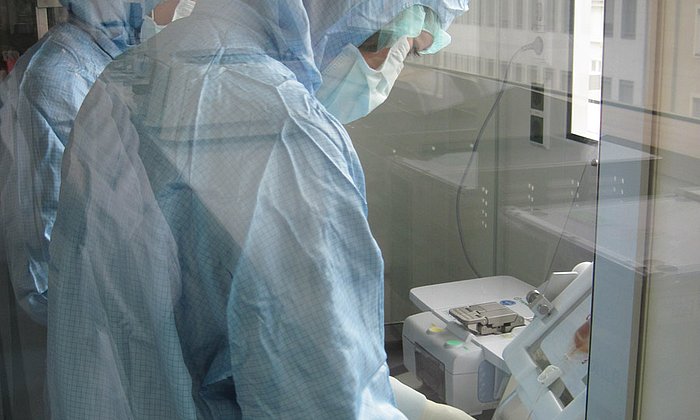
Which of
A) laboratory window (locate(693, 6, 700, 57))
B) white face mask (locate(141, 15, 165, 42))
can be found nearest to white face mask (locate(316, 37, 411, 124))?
white face mask (locate(141, 15, 165, 42))

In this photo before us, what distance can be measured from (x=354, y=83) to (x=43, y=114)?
0.41 meters

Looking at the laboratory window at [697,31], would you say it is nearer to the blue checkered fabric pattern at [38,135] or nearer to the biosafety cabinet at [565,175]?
the biosafety cabinet at [565,175]

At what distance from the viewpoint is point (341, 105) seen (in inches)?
43.9

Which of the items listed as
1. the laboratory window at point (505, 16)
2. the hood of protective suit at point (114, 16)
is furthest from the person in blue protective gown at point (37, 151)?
the laboratory window at point (505, 16)

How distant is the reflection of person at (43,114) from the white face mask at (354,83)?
27cm

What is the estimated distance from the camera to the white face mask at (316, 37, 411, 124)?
43.6 inches

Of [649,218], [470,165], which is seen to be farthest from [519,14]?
[649,218]

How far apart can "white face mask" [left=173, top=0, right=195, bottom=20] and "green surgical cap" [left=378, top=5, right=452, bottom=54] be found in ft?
0.97

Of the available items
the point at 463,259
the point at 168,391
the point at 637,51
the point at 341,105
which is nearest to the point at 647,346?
the point at 463,259

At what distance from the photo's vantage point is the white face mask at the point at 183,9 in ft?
3.06

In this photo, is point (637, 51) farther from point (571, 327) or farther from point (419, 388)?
point (419, 388)

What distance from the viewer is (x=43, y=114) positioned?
102 centimetres

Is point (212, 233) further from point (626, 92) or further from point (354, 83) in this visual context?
point (626, 92)

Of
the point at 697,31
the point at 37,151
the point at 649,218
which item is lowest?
the point at 649,218
